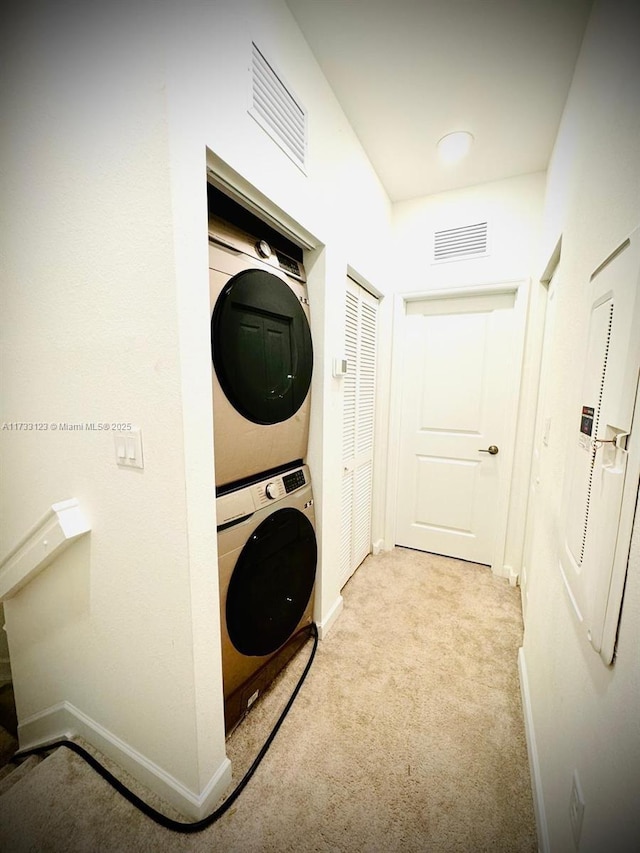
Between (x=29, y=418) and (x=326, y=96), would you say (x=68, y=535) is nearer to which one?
(x=29, y=418)

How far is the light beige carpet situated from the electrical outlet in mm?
443

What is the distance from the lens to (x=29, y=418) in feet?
3.96

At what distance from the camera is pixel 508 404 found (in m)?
2.34

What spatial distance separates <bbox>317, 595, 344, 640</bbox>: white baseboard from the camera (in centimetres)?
180

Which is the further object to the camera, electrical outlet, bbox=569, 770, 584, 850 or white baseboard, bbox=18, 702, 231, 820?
white baseboard, bbox=18, 702, 231, 820

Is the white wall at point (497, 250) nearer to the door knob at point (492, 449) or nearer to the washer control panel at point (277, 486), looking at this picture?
the door knob at point (492, 449)

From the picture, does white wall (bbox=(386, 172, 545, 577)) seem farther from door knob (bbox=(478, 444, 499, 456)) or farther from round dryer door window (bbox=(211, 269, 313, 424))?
round dryer door window (bbox=(211, 269, 313, 424))

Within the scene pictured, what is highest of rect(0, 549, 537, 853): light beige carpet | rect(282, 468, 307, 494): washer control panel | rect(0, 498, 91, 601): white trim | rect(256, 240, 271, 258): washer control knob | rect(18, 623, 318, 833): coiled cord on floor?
rect(256, 240, 271, 258): washer control knob

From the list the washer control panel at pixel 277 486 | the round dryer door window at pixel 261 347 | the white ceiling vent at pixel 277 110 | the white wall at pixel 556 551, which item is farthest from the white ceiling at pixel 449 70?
the washer control panel at pixel 277 486

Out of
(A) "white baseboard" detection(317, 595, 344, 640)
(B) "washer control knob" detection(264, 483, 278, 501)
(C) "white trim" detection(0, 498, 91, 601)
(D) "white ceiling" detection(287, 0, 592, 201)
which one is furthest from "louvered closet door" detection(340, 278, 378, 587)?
(C) "white trim" detection(0, 498, 91, 601)

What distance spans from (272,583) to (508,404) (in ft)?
6.55

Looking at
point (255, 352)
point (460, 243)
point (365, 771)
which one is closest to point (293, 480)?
point (255, 352)

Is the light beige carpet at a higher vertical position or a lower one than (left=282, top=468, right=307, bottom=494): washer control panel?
lower

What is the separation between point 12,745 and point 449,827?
2.05m
